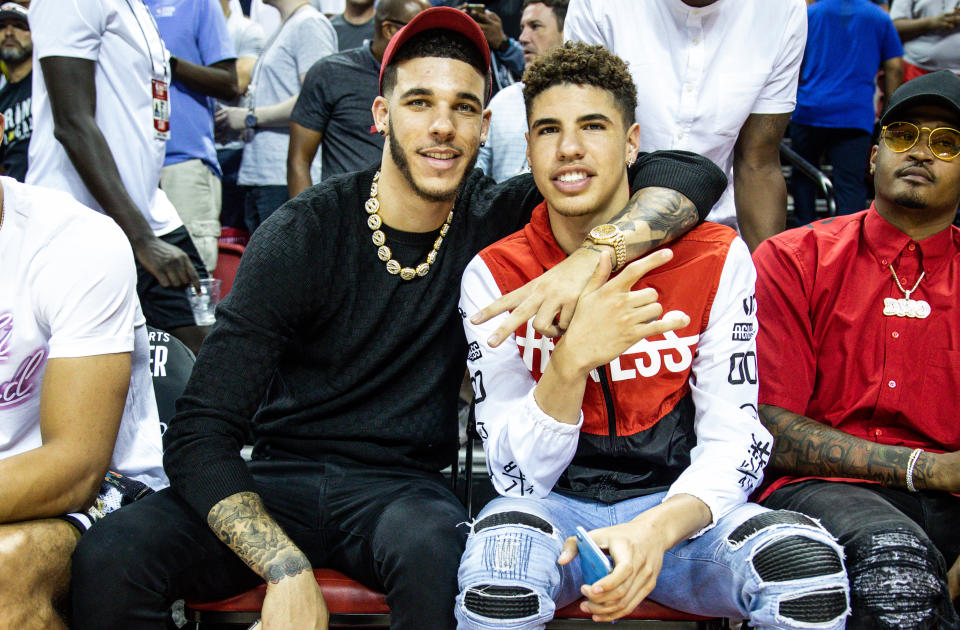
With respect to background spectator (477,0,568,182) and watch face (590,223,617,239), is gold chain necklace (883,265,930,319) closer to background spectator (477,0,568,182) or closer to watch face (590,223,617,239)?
watch face (590,223,617,239)

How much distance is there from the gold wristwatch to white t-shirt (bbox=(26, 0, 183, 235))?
193 cm

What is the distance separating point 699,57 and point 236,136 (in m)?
3.26

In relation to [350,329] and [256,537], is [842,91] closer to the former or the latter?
[350,329]

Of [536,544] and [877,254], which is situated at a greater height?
[877,254]

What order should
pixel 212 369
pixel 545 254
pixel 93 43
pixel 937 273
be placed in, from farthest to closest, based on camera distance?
1. pixel 93 43
2. pixel 937 273
3. pixel 545 254
4. pixel 212 369

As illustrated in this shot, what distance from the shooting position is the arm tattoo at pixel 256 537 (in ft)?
6.64

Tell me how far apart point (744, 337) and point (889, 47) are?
3.84 m

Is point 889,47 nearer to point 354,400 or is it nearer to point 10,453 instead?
point 354,400

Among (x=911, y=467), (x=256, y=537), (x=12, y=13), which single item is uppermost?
(x=12, y=13)

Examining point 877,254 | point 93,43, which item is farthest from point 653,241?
point 93,43

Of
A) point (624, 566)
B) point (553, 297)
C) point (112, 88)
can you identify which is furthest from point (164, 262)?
point (624, 566)

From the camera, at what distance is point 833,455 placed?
2.34 metres

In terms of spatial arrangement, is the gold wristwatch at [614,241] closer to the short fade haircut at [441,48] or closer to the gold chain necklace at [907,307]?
the short fade haircut at [441,48]

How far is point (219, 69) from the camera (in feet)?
14.4
